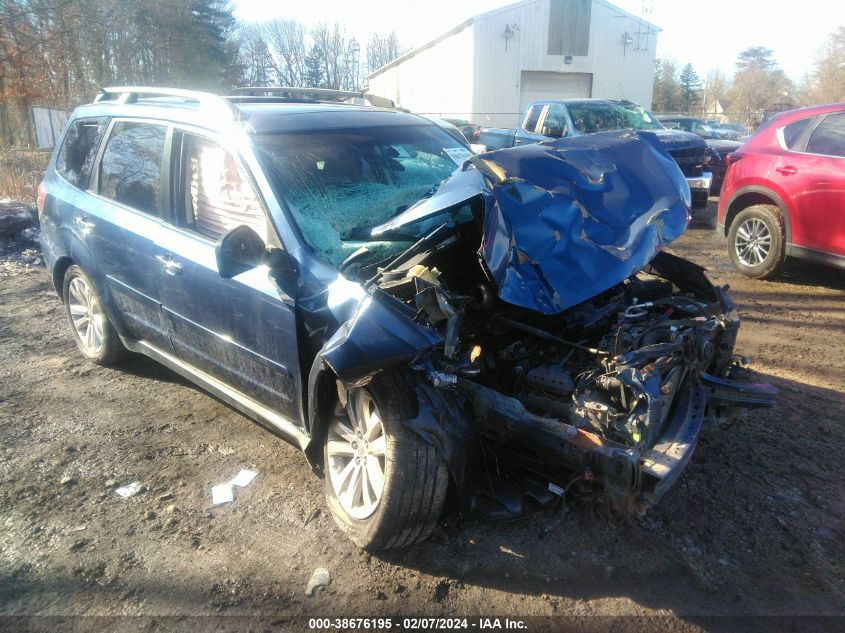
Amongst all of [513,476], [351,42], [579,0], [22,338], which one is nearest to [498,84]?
[579,0]

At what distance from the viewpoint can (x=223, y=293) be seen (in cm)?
318

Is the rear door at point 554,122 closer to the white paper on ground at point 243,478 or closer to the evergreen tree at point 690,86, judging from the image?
the white paper on ground at point 243,478

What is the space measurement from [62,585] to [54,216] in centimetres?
308

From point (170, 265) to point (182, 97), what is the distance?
46.0 inches

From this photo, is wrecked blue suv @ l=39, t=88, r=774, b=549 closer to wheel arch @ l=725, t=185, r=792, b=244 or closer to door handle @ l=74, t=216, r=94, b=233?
door handle @ l=74, t=216, r=94, b=233

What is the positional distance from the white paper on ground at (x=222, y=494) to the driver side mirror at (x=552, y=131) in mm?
8927

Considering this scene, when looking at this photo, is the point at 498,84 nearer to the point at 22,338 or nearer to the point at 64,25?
the point at 64,25

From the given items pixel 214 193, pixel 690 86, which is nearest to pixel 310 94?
pixel 214 193

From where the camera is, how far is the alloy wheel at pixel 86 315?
4.61 metres

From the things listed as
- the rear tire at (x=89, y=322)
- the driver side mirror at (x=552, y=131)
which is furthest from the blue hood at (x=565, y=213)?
the driver side mirror at (x=552, y=131)

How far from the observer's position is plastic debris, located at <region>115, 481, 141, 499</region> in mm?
3326

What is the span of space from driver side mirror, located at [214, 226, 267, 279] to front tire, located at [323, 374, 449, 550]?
78 centimetres

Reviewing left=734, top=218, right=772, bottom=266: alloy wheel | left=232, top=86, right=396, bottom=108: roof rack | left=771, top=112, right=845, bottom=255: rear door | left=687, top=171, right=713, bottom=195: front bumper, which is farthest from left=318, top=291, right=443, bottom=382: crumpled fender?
left=687, top=171, right=713, bottom=195: front bumper

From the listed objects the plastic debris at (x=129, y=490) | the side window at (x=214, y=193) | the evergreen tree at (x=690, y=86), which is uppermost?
the evergreen tree at (x=690, y=86)
